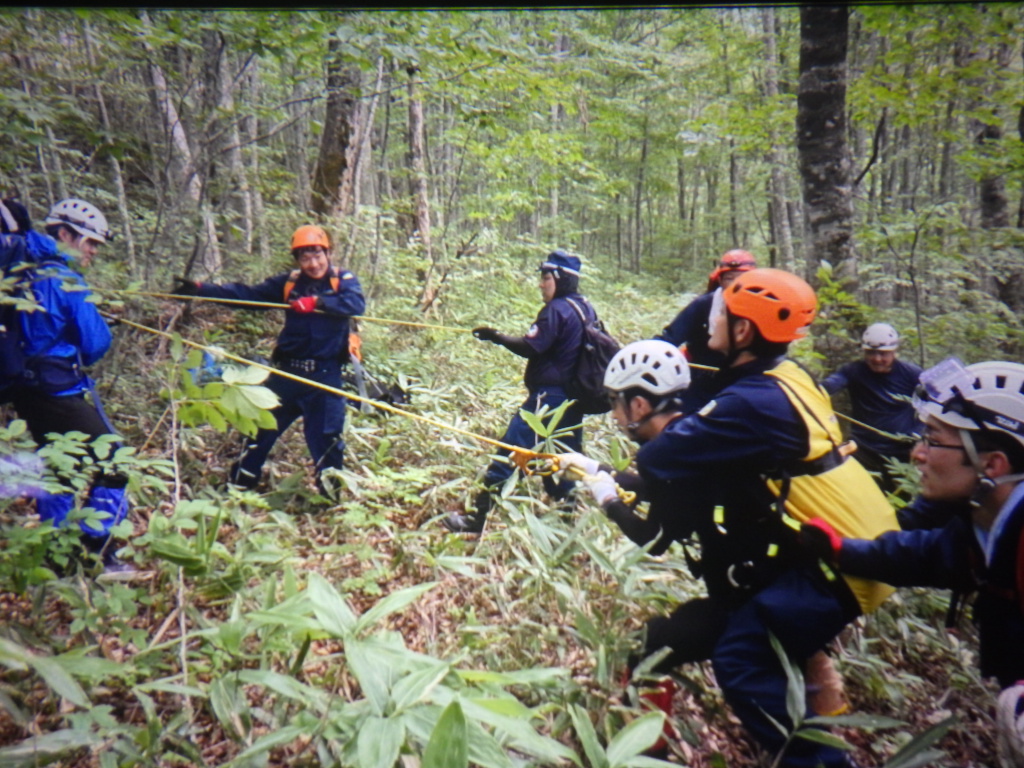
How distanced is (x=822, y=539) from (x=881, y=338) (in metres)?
4.03

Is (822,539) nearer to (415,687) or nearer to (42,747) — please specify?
(415,687)

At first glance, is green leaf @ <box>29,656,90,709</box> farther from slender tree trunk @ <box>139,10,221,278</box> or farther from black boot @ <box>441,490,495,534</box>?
slender tree trunk @ <box>139,10,221,278</box>

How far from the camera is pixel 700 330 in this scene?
4922 mm

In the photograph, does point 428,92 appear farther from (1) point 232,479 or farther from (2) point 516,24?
(1) point 232,479

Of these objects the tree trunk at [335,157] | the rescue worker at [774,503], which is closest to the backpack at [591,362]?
the rescue worker at [774,503]

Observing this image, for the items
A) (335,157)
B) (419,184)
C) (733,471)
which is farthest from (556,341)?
(419,184)

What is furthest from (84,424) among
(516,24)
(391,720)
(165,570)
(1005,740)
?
(516,24)

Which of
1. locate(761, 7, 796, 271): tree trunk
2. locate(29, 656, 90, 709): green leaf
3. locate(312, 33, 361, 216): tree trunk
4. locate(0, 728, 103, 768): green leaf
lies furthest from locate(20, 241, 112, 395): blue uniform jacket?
locate(761, 7, 796, 271): tree trunk

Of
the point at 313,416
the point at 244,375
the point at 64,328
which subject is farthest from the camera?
the point at 313,416

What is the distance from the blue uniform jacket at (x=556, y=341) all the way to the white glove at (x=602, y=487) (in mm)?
1850

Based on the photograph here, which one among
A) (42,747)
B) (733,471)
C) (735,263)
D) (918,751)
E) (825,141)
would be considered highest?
(825,141)

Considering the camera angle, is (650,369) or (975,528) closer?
(975,528)

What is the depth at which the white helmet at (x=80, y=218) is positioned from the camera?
3709mm

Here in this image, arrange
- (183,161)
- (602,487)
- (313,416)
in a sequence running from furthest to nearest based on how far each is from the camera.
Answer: (183,161), (313,416), (602,487)
